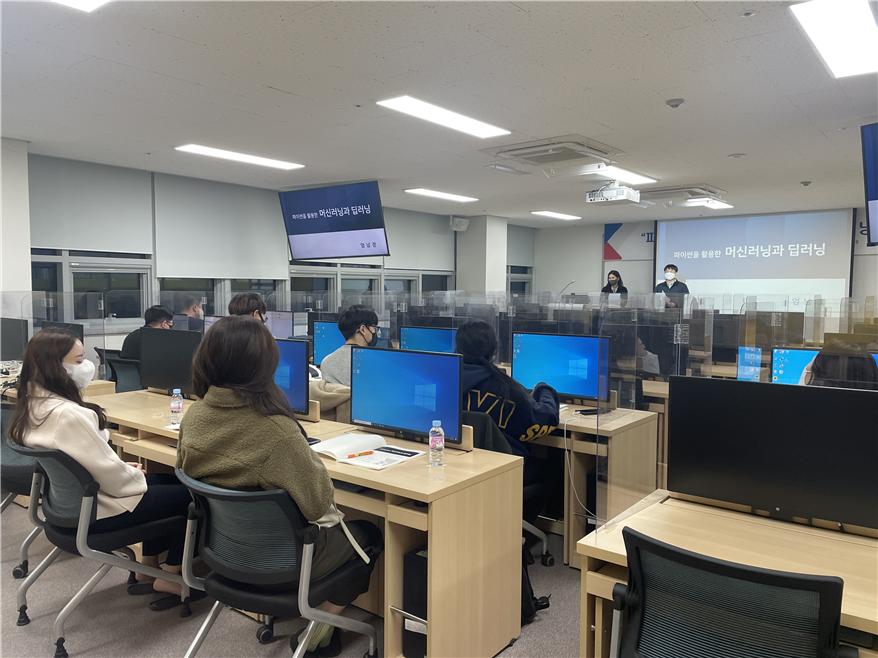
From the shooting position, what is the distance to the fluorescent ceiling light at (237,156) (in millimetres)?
5441

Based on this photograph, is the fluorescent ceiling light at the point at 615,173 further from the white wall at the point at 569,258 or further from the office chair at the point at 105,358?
the white wall at the point at 569,258

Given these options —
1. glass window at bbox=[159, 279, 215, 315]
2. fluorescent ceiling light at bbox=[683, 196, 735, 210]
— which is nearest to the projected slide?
fluorescent ceiling light at bbox=[683, 196, 735, 210]

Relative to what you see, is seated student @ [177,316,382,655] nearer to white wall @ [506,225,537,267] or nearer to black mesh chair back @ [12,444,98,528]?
black mesh chair back @ [12,444,98,528]

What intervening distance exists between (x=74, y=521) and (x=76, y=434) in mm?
352

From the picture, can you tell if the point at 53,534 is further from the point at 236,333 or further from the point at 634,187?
the point at 634,187

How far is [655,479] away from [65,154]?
5.91 meters

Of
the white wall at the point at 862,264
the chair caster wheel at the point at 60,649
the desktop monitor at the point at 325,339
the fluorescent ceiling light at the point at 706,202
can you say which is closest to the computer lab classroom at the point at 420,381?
the chair caster wheel at the point at 60,649

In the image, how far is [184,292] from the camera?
6891mm

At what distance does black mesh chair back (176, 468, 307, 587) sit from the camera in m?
1.75

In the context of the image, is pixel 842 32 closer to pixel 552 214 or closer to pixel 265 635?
pixel 265 635

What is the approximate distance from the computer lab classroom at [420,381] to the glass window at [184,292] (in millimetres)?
104

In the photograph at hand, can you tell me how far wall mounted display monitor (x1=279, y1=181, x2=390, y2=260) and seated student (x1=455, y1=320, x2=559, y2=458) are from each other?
378 centimetres

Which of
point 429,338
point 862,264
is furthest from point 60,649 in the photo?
point 862,264

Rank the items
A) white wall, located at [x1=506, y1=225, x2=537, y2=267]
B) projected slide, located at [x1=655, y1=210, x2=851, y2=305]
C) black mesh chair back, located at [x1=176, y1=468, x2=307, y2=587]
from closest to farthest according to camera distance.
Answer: black mesh chair back, located at [x1=176, y1=468, x2=307, y2=587] → projected slide, located at [x1=655, y1=210, x2=851, y2=305] → white wall, located at [x1=506, y1=225, x2=537, y2=267]
